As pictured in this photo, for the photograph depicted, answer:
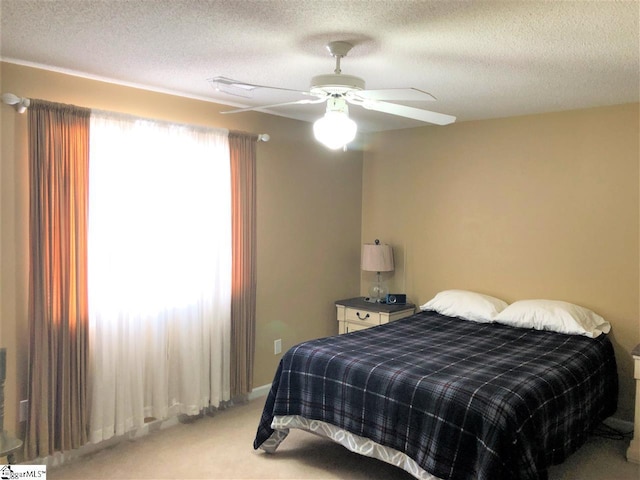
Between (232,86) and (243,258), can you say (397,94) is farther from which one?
(243,258)

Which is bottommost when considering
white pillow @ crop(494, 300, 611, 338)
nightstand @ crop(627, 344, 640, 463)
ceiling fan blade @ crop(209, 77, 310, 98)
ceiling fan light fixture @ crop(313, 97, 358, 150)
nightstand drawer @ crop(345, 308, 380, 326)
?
nightstand @ crop(627, 344, 640, 463)

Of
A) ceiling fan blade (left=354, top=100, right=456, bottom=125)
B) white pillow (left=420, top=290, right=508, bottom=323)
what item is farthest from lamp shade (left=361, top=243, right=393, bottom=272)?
ceiling fan blade (left=354, top=100, right=456, bottom=125)

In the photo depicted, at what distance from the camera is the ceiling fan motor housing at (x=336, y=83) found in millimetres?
2311

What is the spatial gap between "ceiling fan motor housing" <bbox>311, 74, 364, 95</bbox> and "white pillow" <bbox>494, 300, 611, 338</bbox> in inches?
90.5

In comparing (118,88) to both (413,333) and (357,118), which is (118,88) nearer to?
(357,118)

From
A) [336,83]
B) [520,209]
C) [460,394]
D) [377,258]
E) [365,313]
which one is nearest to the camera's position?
[336,83]

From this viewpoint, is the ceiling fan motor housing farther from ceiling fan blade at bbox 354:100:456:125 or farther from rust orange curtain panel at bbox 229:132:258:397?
rust orange curtain panel at bbox 229:132:258:397

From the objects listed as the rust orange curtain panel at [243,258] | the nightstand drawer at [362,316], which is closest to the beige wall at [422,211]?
the rust orange curtain panel at [243,258]

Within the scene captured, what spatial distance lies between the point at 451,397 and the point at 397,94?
1.46m

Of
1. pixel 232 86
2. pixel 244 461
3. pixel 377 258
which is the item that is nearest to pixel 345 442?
pixel 244 461

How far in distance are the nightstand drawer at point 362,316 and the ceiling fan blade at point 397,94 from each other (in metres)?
2.45

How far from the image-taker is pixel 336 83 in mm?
2309

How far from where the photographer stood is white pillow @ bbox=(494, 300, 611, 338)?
141 inches

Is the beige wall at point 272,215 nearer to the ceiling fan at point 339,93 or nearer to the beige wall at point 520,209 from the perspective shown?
the beige wall at point 520,209
